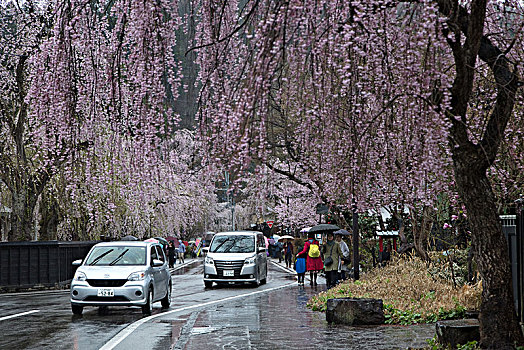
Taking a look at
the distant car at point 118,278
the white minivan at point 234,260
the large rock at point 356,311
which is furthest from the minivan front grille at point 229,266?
the large rock at point 356,311

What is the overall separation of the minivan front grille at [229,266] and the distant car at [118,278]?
8.90 metres

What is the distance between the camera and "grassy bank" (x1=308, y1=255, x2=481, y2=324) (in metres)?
12.9

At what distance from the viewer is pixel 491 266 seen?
8039mm

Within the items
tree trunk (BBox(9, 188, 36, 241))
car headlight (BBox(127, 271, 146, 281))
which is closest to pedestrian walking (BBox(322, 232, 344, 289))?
car headlight (BBox(127, 271, 146, 281))

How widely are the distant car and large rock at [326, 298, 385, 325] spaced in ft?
17.0

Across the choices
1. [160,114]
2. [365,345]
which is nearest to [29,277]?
[365,345]

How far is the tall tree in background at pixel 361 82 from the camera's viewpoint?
18.8 ft

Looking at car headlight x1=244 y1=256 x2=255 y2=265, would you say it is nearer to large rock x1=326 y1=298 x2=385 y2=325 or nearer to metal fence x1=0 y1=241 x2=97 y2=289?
metal fence x1=0 y1=241 x2=97 y2=289

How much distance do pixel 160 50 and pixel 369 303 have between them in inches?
321

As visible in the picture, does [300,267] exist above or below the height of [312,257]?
below

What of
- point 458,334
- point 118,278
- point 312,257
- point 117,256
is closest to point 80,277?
point 118,278

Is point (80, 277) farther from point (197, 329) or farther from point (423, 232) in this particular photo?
point (423, 232)

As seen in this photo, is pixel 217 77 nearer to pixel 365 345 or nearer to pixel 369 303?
pixel 365 345

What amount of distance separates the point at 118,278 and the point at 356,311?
20.1 feet
